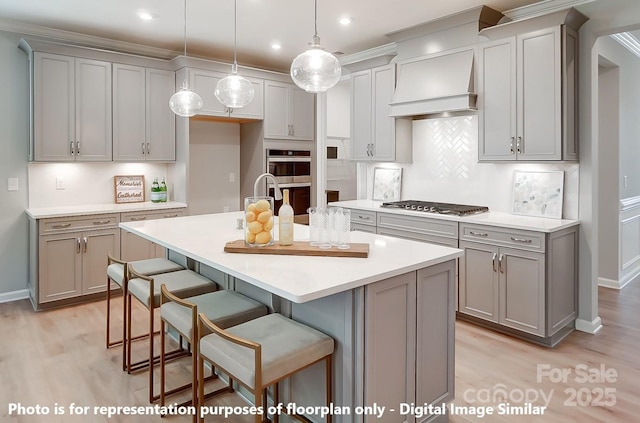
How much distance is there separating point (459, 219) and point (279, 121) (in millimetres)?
2929

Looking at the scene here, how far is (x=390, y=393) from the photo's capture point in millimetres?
1958

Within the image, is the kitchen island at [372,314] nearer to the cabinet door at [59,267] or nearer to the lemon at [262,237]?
the lemon at [262,237]

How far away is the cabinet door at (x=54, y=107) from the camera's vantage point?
13.4 ft

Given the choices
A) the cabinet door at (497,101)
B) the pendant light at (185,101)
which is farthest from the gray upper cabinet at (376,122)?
the pendant light at (185,101)

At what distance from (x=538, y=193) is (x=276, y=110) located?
332cm

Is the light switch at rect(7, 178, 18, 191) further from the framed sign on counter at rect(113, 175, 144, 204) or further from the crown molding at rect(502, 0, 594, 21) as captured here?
the crown molding at rect(502, 0, 594, 21)

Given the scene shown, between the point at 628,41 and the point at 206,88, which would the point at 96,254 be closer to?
the point at 206,88

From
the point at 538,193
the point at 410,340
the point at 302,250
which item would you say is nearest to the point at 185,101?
the point at 302,250

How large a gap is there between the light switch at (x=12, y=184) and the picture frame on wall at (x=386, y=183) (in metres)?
3.81

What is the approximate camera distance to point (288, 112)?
5.74 metres

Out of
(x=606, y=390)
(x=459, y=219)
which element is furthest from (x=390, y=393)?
(x=459, y=219)

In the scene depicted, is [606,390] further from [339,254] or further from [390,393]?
[339,254]

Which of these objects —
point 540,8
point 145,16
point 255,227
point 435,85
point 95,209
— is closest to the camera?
point 255,227

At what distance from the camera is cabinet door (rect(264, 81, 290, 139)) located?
18.1 feet
